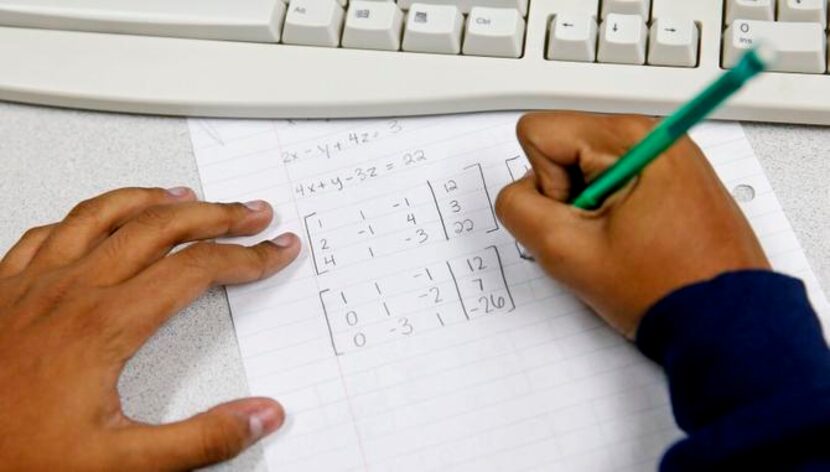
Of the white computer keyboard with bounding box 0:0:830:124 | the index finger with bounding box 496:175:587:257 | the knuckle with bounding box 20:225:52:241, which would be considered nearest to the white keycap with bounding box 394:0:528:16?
the white computer keyboard with bounding box 0:0:830:124

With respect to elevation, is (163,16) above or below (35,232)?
above

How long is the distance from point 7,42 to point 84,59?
5 cm

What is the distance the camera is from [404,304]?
48cm

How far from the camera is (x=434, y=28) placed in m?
0.51

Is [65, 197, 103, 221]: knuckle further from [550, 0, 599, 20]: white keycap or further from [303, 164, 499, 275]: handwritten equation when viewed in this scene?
[550, 0, 599, 20]: white keycap

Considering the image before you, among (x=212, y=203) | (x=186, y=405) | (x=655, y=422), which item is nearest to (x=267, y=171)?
(x=212, y=203)

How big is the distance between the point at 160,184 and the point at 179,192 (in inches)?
0.9

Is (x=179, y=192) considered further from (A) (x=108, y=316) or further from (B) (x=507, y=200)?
(B) (x=507, y=200)

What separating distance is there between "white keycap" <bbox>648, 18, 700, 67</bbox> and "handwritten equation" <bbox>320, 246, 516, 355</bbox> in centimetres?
14

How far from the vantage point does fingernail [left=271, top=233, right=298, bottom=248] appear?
50 cm

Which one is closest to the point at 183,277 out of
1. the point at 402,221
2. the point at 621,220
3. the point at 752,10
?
the point at 402,221

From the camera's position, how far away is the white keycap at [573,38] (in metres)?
0.51

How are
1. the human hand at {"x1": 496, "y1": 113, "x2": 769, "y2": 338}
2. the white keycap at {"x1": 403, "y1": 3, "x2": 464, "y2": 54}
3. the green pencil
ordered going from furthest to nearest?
the white keycap at {"x1": 403, "y1": 3, "x2": 464, "y2": 54} → the human hand at {"x1": 496, "y1": 113, "x2": 769, "y2": 338} → the green pencil

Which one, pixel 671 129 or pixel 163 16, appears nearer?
pixel 671 129
